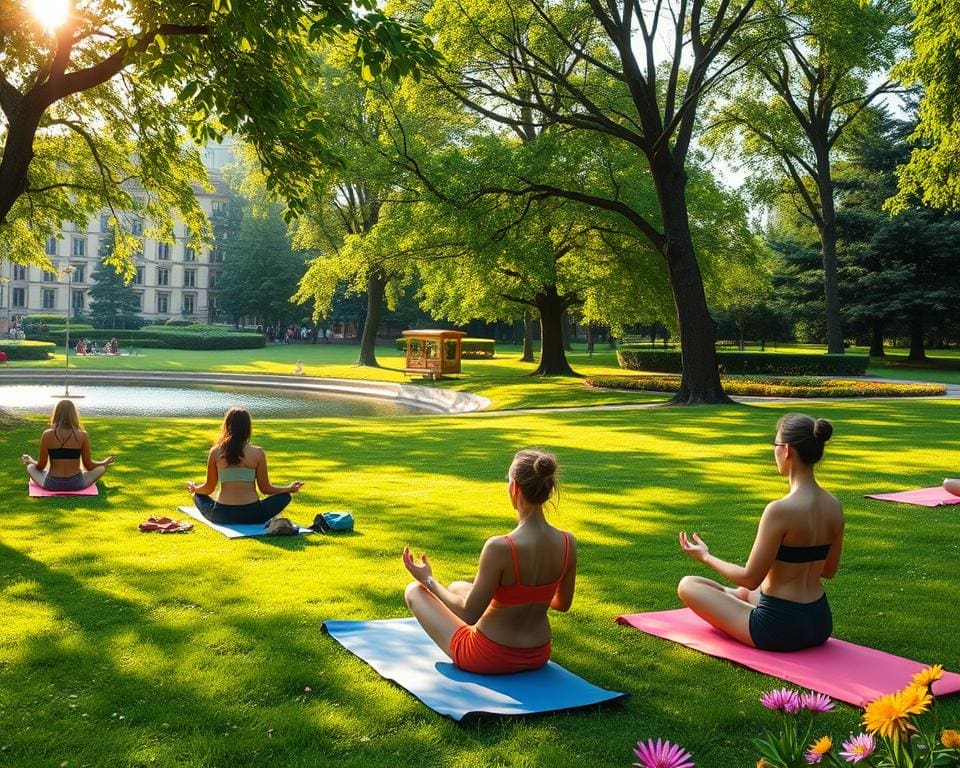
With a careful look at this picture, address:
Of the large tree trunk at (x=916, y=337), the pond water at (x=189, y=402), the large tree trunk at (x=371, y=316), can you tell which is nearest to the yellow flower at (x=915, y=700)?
the pond water at (x=189, y=402)

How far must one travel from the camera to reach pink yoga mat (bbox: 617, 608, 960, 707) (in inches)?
180

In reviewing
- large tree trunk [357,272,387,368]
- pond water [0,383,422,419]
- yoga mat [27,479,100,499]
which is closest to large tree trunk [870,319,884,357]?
large tree trunk [357,272,387,368]

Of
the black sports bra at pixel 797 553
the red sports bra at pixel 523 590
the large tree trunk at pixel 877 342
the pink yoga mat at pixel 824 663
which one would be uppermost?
the large tree trunk at pixel 877 342

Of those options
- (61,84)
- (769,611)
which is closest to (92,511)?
(769,611)

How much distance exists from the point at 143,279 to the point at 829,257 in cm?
7334

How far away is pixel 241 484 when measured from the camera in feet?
28.3

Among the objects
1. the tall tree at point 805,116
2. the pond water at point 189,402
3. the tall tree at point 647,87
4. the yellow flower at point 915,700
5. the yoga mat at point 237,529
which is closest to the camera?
the yellow flower at point 915,700

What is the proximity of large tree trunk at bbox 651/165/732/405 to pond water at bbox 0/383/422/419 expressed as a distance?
9.83 metres

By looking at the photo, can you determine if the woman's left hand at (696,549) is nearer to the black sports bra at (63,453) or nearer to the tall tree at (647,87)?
the black sports bra at (63,453)

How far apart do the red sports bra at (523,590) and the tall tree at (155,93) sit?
5625mm

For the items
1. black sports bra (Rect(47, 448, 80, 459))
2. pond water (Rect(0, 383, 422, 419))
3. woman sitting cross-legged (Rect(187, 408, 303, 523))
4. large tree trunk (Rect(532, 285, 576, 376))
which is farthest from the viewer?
large tree trunk (Rect(532, 285, 576, 376))

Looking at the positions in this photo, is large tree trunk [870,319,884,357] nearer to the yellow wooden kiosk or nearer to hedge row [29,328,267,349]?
the yellow wooden kiosk

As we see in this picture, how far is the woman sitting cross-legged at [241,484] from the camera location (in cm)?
852

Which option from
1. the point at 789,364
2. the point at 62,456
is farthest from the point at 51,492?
the point at 789,364
